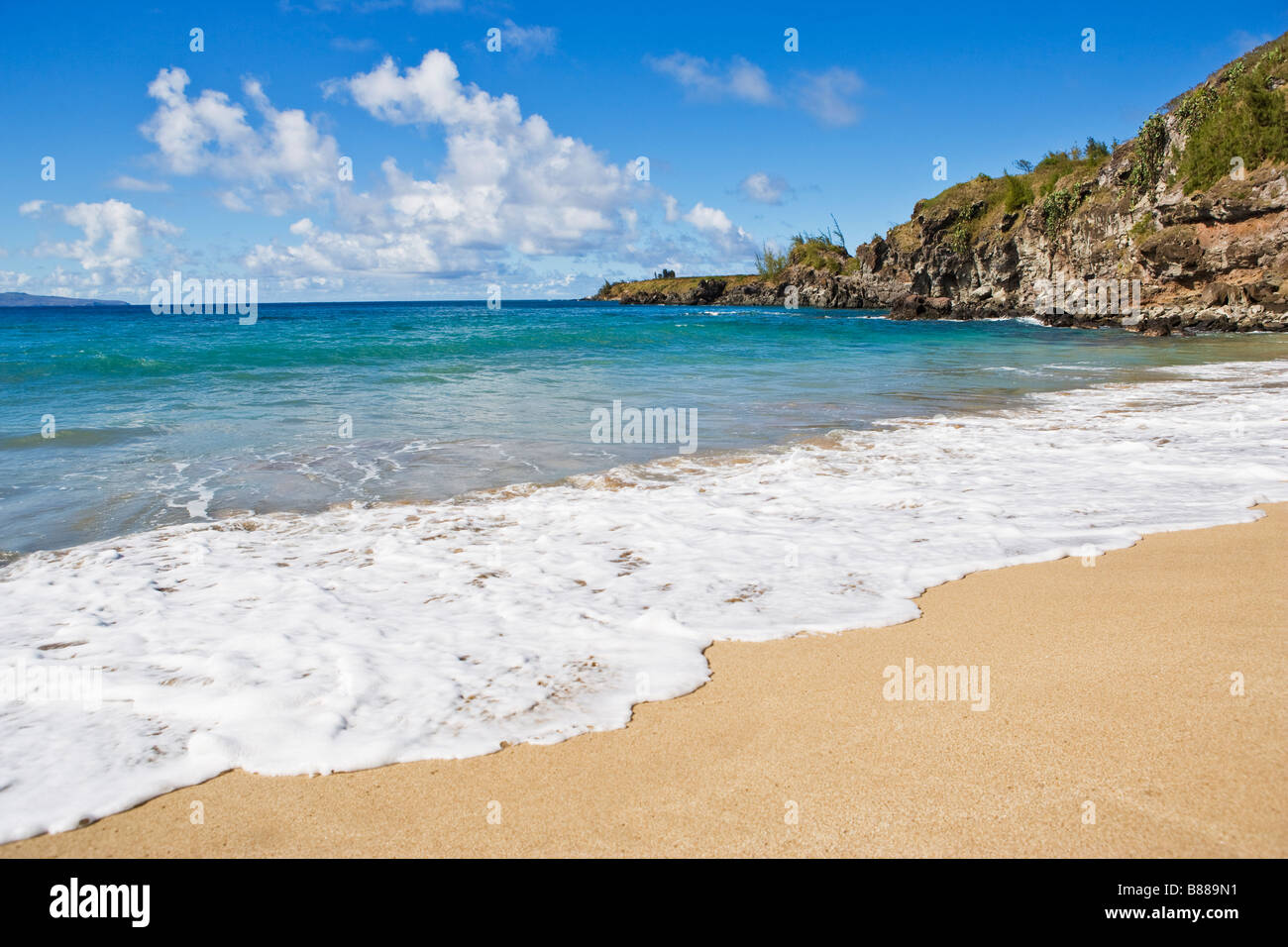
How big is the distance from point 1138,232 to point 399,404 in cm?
4212

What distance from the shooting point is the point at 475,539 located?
6.20m

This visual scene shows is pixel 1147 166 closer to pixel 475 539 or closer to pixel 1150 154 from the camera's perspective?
pixel 1150 154

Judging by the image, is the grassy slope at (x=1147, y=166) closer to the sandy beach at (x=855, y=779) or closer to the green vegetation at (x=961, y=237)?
the green vegetation at (x=961, y=237)

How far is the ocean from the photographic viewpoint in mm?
3416

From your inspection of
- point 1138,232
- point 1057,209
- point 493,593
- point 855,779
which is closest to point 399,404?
point 493,593

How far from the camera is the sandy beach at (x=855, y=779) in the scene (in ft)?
8.25

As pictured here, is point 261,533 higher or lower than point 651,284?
lower

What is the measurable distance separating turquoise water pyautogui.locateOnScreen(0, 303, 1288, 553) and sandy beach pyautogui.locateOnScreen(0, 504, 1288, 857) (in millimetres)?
5095

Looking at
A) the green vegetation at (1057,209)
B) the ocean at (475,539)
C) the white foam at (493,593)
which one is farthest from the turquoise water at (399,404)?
the green vegetation at (1057,209)

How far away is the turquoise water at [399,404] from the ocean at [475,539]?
108mm

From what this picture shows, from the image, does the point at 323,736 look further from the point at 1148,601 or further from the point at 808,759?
the point at 1148,601
